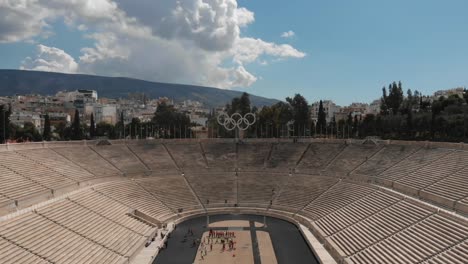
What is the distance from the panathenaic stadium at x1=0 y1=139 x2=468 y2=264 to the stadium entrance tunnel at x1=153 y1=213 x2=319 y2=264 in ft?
0.52

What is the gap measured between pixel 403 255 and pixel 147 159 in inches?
1252

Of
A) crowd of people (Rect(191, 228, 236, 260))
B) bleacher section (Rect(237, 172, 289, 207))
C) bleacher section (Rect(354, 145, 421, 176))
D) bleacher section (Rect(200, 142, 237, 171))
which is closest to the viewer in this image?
crowd of people (Rect(191, 228, 236, 260))

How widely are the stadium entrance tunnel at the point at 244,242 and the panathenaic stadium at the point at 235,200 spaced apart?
16 cm

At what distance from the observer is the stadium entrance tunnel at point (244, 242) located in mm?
25812

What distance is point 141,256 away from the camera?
25938 mm

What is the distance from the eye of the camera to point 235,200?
39.5m

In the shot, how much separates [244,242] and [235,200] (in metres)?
10.3

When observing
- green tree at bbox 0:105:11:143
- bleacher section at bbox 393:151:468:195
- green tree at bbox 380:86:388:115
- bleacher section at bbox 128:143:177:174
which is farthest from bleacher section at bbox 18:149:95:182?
green tree at bbox 380:86:388:115

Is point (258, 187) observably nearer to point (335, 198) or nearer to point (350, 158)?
point (335, 198)

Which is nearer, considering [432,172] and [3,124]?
[432,172]

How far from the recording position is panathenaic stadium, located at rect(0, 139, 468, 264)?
76.6ft

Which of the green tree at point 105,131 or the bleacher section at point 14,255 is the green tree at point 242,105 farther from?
the bleacher section at point 14,255

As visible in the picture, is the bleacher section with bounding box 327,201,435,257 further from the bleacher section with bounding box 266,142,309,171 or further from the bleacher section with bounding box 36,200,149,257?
the bleacher section with bounding box 266,142,309,171

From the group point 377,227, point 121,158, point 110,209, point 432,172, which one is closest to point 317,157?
point 432,172
